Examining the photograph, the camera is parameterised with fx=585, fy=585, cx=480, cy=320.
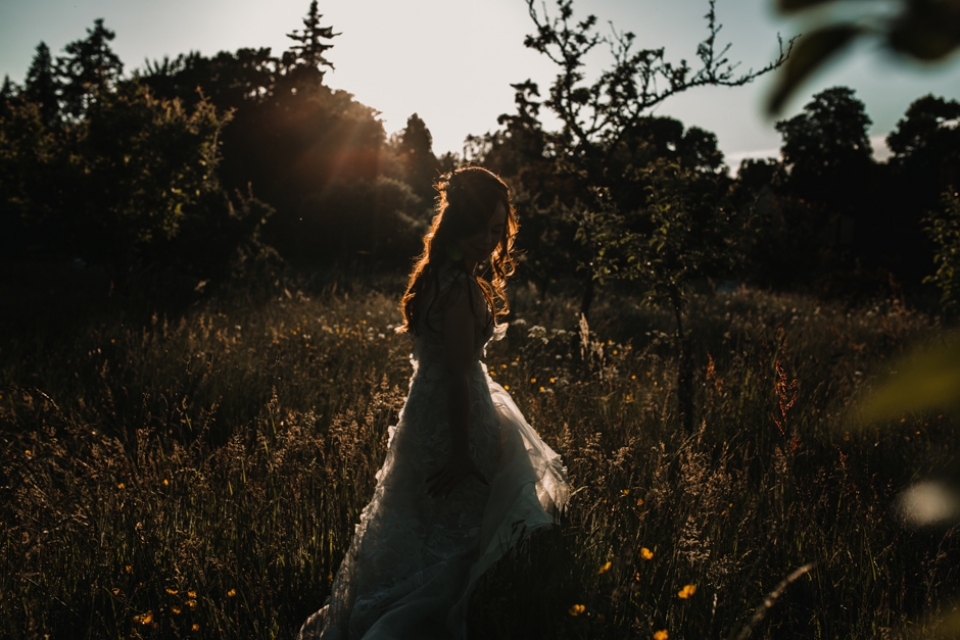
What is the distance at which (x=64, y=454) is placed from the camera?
9.20 feet

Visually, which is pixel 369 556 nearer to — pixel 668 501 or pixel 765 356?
pixel 668 501

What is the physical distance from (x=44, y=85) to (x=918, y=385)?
47.4m

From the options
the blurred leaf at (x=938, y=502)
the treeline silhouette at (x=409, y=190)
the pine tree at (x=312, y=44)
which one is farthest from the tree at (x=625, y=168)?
the pine tree at (x=312, y=44)

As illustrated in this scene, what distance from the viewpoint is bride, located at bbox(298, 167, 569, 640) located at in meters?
2.24

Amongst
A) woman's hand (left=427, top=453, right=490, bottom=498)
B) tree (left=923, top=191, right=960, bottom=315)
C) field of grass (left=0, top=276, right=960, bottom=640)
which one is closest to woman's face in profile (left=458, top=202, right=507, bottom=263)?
woman's hand (left=427, top=453, right=490, bottom=498)

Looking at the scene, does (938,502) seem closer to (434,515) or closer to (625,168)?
(434,515)

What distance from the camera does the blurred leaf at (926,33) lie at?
0.98 feet

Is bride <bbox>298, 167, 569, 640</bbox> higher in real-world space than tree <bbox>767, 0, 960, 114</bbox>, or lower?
lower

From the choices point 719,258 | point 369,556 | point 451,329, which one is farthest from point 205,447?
point 719,258

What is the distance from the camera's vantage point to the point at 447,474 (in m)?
2.37

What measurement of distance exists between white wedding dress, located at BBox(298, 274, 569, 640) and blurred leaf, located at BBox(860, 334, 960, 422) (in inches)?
73.4

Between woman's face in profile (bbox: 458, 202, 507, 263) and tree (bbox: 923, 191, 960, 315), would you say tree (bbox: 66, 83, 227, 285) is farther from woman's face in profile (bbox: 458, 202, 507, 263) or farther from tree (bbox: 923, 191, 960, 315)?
tree (bbox: 923, 191, 960, 315)

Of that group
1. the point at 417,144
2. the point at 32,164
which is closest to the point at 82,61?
the point at 417,144

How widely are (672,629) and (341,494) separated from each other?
1615 millimetres
